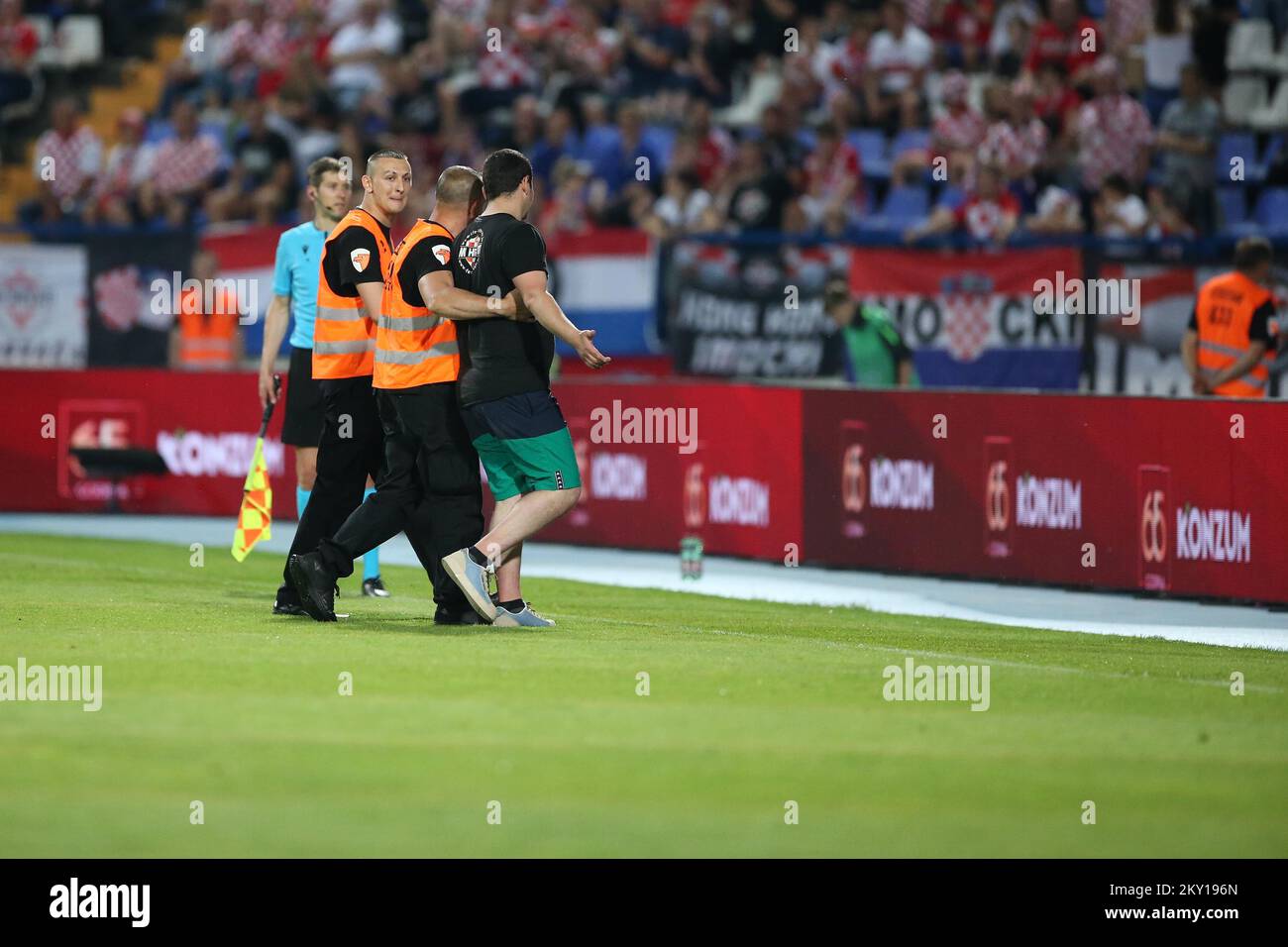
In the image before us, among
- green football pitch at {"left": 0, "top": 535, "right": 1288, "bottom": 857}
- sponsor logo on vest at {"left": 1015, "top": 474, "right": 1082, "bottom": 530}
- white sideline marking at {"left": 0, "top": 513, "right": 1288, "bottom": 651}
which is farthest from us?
sponsor logo on vest at {"left": 1015, "top": 474, "right": 1082, "bottom": 530}

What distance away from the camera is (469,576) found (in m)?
11.8

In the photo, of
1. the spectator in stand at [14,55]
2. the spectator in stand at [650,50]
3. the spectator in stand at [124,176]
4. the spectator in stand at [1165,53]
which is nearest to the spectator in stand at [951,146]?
the spectator in stand at [1165,53]

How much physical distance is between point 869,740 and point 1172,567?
6.71 metres

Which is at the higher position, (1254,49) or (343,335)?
(1254,49)

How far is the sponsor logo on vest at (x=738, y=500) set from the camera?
1772 cm

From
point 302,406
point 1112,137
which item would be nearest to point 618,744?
point 302,406

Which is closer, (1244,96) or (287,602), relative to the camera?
(287,602)

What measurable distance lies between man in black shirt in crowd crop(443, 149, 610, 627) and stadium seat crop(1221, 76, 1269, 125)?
11727mm

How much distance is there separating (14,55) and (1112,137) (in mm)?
14838

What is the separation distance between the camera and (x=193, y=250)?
2366 centimetres

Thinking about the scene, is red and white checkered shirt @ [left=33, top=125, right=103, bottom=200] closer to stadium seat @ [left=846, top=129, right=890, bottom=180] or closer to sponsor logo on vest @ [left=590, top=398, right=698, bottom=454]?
stadium seat @ [left=846, top=129, right=890, bottom=180]

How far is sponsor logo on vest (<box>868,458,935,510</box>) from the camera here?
16.5 meters

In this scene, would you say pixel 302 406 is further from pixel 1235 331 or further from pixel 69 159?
pixel 69 159

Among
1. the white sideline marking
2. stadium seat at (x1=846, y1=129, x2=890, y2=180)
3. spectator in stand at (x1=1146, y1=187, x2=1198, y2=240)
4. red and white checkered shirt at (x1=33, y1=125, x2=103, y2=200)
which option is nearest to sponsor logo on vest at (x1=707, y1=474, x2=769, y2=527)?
the white sideline marking
